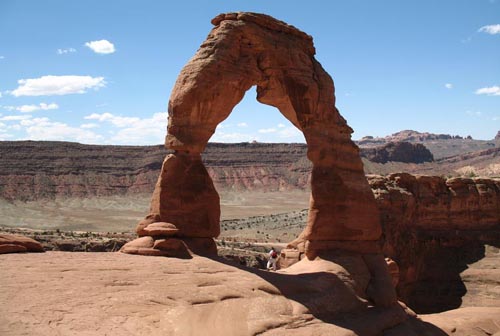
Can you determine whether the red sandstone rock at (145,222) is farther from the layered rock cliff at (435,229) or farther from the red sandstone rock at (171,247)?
the layered rock cliff at (435,229)

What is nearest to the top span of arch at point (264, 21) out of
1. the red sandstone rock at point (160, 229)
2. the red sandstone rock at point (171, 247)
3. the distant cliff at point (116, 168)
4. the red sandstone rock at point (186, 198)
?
the red sandstone rock at point (186, 198)

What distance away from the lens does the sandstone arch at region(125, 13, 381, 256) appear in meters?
13.7

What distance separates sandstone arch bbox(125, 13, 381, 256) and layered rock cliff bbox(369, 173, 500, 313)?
12327 mm

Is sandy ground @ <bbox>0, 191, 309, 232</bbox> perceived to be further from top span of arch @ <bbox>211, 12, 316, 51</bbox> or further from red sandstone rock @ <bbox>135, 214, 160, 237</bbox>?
red sandstone rock @ <bbox>135, 214, 160, 237</bbox>

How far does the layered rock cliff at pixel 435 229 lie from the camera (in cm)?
2822

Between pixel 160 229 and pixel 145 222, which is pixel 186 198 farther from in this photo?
pixel 160 229

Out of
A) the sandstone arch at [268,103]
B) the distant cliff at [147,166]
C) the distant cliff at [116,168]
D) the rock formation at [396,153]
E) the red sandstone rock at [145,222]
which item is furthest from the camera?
the rock formation at [396,153]

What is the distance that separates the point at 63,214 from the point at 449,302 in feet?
197

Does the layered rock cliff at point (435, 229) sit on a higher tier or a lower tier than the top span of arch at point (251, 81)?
lower

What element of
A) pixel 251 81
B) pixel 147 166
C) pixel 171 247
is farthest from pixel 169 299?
pixel 147 166

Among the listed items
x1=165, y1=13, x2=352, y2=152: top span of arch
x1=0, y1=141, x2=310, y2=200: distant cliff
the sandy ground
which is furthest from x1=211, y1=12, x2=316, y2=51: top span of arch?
x1=0, y1=141, x2=310, y2=200: distant cliff

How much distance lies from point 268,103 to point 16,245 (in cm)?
845

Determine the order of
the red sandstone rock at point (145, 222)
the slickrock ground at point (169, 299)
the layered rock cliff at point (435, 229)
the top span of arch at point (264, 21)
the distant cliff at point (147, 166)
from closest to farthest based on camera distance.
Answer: the slickrock ground at point (169, 299) < the red sandstone rock at point (145, 222) < the top span of arch at point (264, 21) < the layered rock cliff at point (435, 229) < the distant cliff at point (147, 166)

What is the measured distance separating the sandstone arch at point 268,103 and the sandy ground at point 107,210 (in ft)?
150
